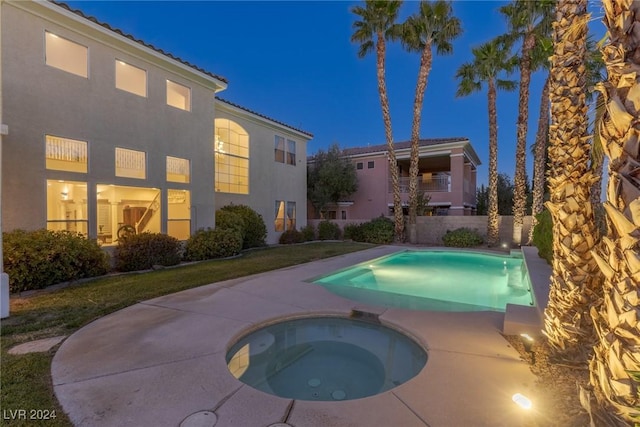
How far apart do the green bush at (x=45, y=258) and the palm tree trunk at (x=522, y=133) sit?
1767 cm

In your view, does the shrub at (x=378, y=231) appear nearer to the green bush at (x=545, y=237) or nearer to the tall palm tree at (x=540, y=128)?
the tall palm tree at (x=540, y=128)

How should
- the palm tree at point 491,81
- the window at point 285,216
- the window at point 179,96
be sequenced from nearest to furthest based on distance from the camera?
the window at point 179,96, the palm tree at point 491,81, the window at point 285,216

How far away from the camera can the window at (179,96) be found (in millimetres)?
12008

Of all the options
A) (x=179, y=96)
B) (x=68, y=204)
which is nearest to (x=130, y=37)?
(x=179, y=96)

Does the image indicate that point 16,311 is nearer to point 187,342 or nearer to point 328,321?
point 187,342

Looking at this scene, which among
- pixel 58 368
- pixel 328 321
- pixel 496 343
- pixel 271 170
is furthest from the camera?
pixel 271 170

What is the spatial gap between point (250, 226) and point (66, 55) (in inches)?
359

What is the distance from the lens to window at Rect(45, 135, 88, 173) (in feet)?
28.5

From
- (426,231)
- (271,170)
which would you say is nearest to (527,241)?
(426,231)

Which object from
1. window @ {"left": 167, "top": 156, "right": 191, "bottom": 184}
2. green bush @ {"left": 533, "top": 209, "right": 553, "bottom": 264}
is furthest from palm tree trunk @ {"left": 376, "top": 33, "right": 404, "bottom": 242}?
window @ {"left": 167, "top": 156, "right": 191, "bottom": 184}

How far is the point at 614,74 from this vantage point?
1.83m

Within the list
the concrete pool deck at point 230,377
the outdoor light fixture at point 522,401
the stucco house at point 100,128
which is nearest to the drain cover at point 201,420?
the concrete pool deck at point 230,377

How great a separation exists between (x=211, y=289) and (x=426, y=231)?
15.1 meters

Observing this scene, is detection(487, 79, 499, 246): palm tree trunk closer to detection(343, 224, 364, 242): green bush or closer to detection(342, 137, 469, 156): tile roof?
detection(342, 137, 469, 156): tile roof
